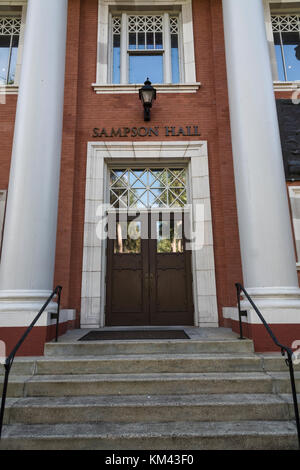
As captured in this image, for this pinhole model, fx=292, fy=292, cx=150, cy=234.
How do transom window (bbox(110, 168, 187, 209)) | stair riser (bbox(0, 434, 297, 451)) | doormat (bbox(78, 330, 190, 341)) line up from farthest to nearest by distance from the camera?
transom window (bbox(110, 168, 187, 209))
doormat (bbox(78, 330, 190, 341))
stair riser (bbox(0, 434, 297, 451))

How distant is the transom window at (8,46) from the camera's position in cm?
769

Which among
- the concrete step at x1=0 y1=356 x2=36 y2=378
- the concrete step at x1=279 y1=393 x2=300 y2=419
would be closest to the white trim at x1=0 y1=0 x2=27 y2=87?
the concrete step at x1=0 y1=356 x2=36 y2=378

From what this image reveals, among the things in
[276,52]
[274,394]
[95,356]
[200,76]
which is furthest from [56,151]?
[276,52]

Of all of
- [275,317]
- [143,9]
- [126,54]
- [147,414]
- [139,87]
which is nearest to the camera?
[147,414]

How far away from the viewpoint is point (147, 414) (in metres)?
3.15

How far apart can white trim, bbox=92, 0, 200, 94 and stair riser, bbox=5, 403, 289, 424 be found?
6759 mm

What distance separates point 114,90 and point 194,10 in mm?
3204

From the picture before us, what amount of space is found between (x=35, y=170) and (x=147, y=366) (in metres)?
3.63

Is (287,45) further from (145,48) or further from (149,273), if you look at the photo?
(149,273)

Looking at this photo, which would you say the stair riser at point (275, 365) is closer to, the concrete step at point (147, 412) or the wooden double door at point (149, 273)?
the concrete step at point (147, 412)

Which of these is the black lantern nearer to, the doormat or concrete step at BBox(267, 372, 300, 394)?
the doormat

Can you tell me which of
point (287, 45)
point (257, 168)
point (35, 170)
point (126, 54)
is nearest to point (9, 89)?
point (126, 54)

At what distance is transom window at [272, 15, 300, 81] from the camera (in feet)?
25.0

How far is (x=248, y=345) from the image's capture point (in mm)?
4277
